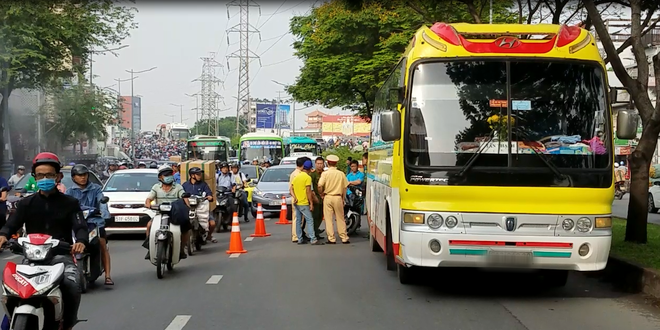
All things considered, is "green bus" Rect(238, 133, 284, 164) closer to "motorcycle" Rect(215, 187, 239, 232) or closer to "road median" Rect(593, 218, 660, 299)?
"motorcycle" Rect(215, 187, 239, 232)

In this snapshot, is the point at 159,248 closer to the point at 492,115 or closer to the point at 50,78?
the point at 492,115

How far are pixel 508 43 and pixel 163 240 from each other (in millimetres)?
5349

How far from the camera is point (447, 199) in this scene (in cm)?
853

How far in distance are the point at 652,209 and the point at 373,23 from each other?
1323 centimetres

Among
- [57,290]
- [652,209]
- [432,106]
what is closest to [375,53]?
[652,209]

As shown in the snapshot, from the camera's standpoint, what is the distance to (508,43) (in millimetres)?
8875

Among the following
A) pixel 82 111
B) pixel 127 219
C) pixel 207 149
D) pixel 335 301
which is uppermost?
pixel 82 111

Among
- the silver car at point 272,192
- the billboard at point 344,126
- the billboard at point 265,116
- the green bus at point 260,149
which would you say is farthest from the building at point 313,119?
the silver car at point 272,192

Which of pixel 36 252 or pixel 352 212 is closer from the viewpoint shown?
pixel 36 252

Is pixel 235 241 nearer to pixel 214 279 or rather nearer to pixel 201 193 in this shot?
pixel 201 193

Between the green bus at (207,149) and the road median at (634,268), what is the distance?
2997 centimetres

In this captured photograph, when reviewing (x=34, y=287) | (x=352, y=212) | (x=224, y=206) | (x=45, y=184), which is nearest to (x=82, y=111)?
(x=224, y=206)

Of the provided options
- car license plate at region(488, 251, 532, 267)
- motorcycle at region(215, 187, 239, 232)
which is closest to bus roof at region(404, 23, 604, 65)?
car license plate at region(488, 251, 532, 267)

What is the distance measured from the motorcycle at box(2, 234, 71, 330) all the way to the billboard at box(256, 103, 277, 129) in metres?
64.0
